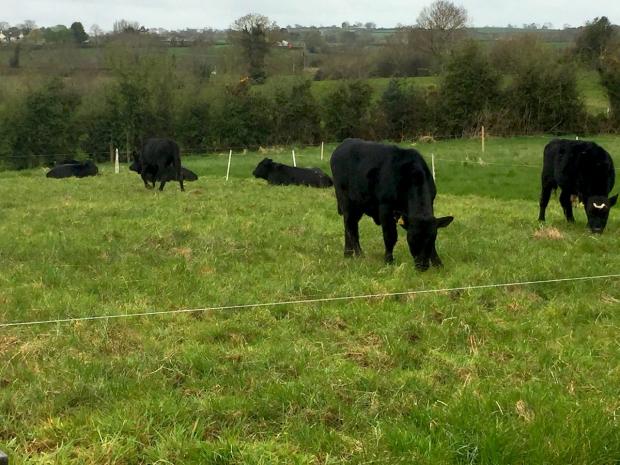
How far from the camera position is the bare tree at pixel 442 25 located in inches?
2438

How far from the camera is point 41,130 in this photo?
4050cm

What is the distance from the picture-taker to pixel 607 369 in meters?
5.49

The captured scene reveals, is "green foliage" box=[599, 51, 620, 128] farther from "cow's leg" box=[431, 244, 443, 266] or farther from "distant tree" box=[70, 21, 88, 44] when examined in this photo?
"distant tree" box=[70, 21, 88, 44]

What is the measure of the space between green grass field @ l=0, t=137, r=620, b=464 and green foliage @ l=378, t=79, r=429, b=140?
34164mm

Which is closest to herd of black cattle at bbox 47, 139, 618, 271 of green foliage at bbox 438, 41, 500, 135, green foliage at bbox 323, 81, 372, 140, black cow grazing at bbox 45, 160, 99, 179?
black cow grazing at bbox 45, 160, 99, 179

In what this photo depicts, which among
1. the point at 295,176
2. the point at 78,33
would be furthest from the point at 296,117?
the point at 78,33

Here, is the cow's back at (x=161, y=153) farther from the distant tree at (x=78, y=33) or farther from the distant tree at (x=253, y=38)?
the distant tree at (x=78, y=33)

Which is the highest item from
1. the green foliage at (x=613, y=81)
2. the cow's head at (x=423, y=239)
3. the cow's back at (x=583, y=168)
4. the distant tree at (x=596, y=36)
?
the distant tree at (x=596, y=36)

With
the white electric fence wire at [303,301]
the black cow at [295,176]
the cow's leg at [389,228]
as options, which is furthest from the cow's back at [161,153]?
the white electric fence wire at [303,301]

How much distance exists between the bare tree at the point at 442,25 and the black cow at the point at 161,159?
45.8 meters

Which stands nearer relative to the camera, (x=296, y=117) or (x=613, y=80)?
(x=296, y=117)

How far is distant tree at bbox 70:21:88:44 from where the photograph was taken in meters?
82.4

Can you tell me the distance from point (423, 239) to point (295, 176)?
538 inches

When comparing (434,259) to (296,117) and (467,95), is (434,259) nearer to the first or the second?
(296,117)
